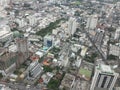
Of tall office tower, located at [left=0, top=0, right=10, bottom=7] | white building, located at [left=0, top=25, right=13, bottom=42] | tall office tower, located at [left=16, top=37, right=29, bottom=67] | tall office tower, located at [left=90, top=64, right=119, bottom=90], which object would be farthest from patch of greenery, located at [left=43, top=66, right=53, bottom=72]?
tall office tower, located at [left=0, top=0, right=10, bottom=7]

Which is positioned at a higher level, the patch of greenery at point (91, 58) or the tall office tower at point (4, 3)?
the tall office tower at point (4, 3)

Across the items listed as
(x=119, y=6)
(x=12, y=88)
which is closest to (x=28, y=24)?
(x=12, y=88)

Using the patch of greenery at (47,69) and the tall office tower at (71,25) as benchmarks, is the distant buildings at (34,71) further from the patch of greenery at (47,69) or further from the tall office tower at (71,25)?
the tall office tower at (71,25)

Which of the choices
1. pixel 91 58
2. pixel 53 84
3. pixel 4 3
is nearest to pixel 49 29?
pixel 91 58

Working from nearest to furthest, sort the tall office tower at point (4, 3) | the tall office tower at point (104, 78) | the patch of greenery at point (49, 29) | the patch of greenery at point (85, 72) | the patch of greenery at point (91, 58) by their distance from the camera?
the tall office tower at point (104, 78) → the patch of greenery at point (85, 72) → the patch of greenery at point (91, 58) → the patch of greenery at point (49, 29) → the tall office tower at point (4, 3)

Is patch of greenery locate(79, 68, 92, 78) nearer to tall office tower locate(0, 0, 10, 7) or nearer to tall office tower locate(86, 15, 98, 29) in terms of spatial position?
tall office tower locate(86, 15, 98, 29)

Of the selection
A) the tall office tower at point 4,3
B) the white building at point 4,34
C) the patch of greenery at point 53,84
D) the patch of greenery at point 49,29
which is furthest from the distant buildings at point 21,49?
the tall office tower at point 4,3

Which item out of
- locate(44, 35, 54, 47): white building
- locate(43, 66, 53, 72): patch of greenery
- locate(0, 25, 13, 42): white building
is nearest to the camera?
locate(43, 66, 53, 72): patch of greenery

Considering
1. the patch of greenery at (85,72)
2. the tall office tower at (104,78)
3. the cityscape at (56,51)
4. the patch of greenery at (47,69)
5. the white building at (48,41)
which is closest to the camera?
the tall office tower at (104,78)

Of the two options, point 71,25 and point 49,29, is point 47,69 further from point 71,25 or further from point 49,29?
point 49,29
